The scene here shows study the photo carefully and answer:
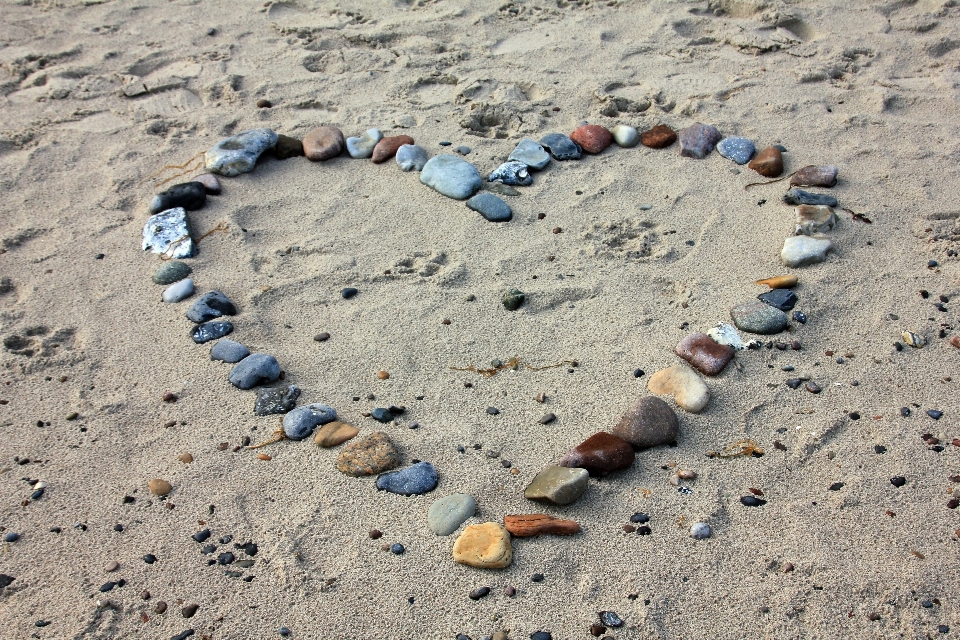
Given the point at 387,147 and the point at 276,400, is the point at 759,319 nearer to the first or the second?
the point at 276,400

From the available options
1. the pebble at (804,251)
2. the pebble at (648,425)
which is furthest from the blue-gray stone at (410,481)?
the pebble at (804,251)

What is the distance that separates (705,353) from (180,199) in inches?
87.8

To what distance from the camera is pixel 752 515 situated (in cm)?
212

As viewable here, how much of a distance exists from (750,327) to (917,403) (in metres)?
0.55

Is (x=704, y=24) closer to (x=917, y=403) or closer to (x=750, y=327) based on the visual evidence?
(x=750, y=327)

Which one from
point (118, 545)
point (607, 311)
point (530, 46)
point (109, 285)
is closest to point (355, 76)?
point (530, 46)

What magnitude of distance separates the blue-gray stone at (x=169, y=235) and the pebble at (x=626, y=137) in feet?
6.31

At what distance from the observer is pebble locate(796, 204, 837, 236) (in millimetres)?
3129

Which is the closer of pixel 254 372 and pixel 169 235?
pixel 254 372

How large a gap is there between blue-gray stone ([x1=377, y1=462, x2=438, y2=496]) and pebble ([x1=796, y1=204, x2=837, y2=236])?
1791mm

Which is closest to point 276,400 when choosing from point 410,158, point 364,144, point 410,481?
point 410,481

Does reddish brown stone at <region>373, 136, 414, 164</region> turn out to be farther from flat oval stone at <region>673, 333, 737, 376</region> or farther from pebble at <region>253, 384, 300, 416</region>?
flat oval stone at <region>673, 333, 737, 376</region>

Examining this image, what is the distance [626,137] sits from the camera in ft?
12.2

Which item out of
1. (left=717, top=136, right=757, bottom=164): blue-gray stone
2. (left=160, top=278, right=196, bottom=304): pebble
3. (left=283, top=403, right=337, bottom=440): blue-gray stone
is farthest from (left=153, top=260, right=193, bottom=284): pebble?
(left=717, top=136, right=757, bottom=164): blue-gray stone
